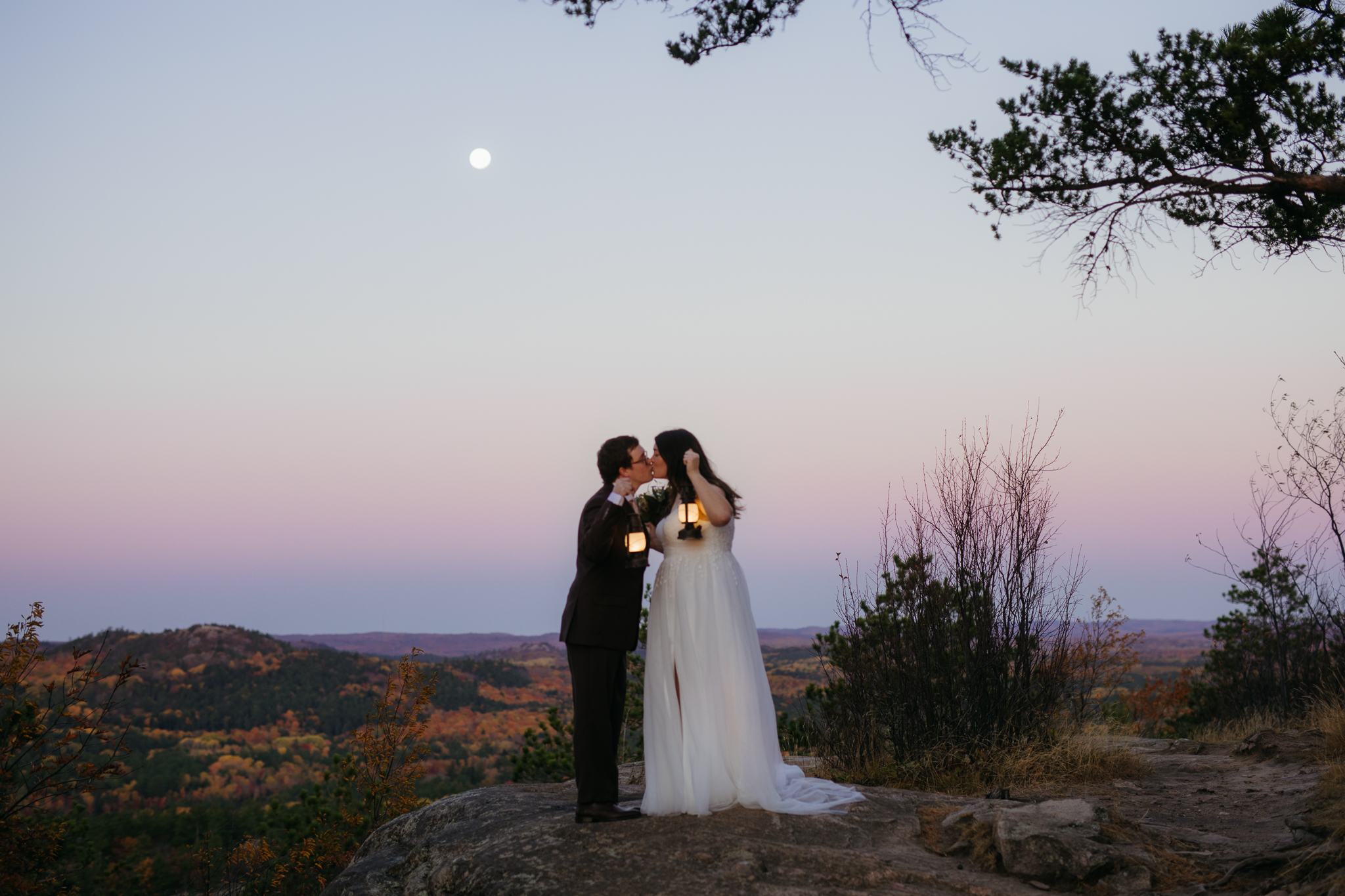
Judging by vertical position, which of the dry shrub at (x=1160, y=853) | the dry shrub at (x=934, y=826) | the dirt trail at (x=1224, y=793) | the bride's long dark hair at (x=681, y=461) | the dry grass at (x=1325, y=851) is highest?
the bride's long dark hair at (x=681, y=461)

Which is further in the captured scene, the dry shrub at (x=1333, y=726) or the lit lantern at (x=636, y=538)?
the dry shrub at (x=1333, y=726)

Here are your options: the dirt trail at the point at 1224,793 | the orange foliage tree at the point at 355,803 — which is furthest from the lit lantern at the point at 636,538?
the orange foliage tree at the point at 355,803

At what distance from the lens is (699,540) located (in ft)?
17.9

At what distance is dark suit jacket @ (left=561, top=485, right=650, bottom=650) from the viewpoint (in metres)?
5.07

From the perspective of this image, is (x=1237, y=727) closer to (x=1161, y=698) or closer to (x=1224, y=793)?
(x=1224, y=793)

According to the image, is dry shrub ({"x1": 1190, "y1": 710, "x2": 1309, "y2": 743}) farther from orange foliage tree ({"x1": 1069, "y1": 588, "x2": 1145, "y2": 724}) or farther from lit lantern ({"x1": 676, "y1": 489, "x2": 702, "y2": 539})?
lit lantern ({"x1": 676, "y1": 489, "x2": 702, "y2": 539})

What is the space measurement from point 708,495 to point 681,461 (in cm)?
29

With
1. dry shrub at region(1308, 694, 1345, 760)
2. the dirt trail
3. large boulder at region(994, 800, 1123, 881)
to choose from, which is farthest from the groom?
dry shrub at region(1308, 694, 1345, 760)

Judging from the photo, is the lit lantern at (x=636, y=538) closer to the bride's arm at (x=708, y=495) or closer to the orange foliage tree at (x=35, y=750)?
the bride's arm at (x=708, y=495)

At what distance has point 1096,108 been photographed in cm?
840

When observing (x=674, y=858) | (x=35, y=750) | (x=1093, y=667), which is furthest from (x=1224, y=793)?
(x=35, y=750)

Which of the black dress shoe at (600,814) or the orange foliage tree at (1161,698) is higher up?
the black dress shoe at (600,814)

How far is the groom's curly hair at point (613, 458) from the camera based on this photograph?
208 inches

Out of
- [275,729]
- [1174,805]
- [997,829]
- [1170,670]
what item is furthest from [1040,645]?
[275,729]
